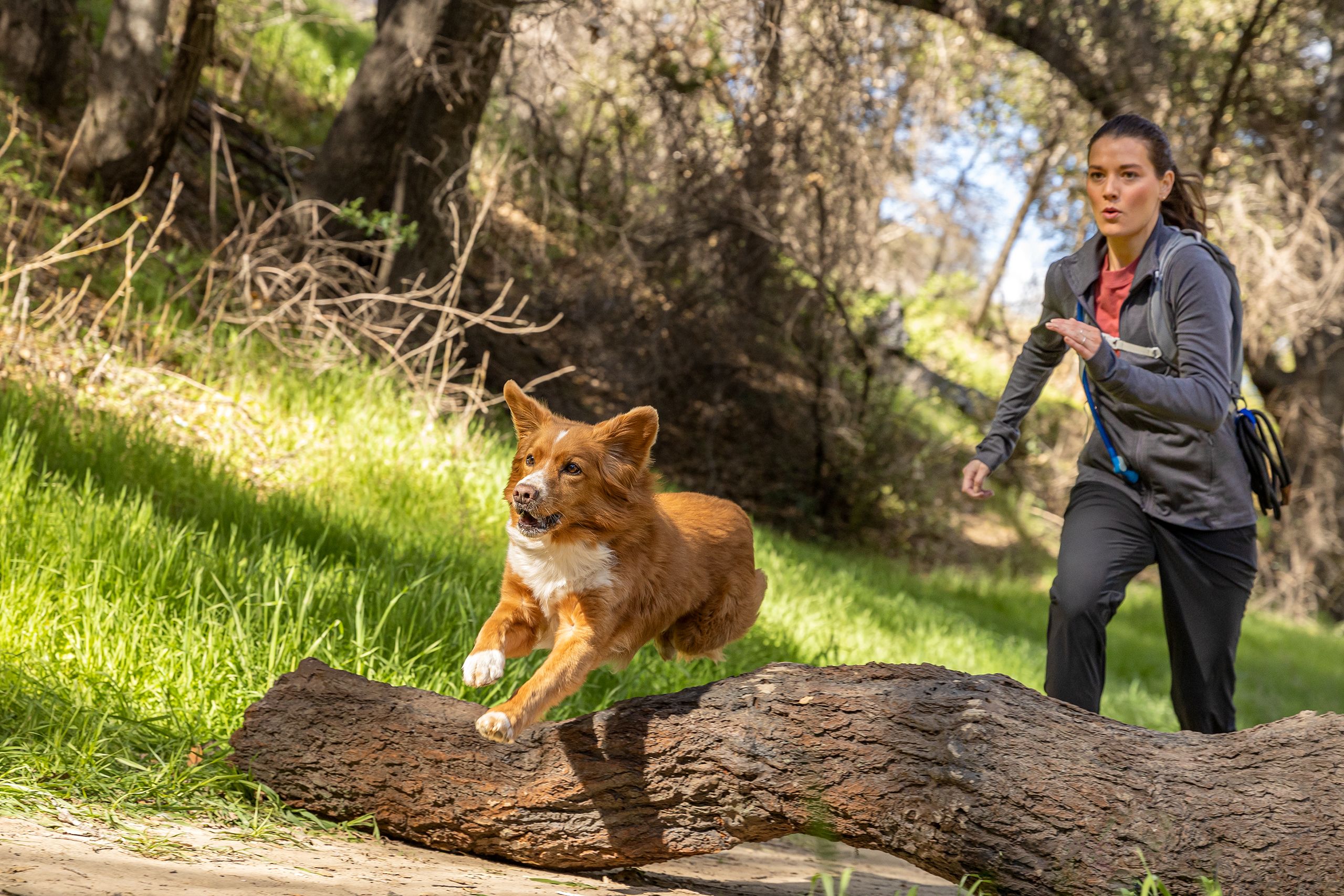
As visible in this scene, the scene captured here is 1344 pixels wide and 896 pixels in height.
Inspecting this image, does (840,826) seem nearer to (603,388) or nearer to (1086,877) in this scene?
(1086,877)

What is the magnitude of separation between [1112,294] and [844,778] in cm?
228

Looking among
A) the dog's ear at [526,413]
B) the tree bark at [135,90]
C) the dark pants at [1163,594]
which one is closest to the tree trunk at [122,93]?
the tree bark at [135,90]

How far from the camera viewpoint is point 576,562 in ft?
10.2

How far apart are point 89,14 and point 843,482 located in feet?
34.7

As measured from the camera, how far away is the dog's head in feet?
9.75

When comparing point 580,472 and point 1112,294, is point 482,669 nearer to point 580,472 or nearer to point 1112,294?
point 580,472

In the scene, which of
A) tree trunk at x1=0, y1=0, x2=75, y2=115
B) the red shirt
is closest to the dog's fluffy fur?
the red shirt

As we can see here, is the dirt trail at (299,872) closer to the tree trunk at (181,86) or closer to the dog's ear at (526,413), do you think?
the dog's ear at (526,413)

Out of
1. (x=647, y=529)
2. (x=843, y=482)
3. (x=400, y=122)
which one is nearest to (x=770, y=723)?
(x=647, y=529)

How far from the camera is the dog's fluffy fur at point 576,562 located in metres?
2.95

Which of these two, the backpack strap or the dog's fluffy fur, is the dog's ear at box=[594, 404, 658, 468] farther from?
the backpack strap

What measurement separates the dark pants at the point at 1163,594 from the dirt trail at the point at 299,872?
1.03 meters

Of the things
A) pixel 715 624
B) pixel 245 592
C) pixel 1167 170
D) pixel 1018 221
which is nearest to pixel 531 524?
pixel 715 624

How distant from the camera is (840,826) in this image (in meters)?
3.39
